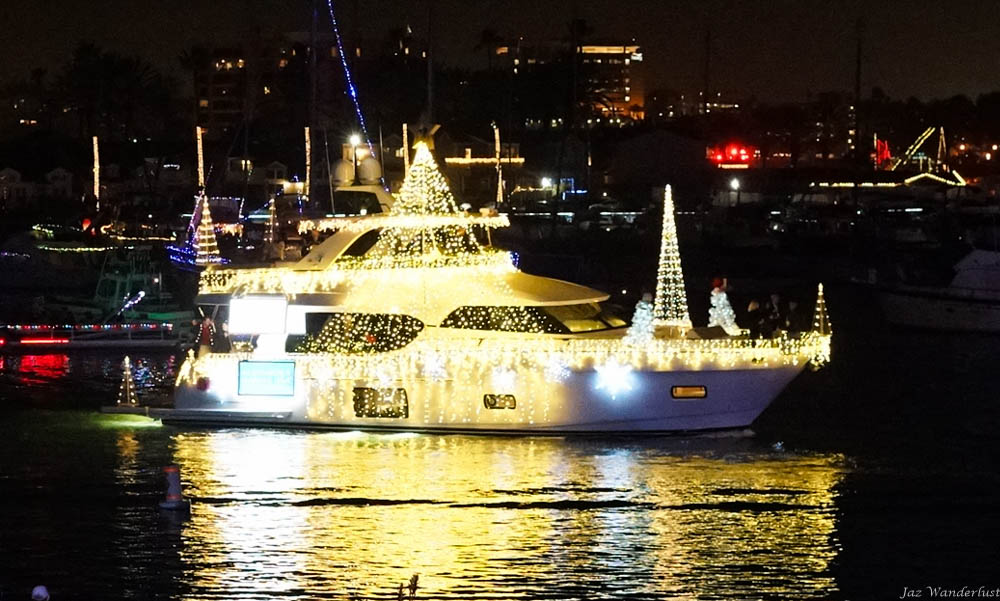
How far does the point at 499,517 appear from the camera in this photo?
78.9 ft

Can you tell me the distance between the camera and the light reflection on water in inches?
818

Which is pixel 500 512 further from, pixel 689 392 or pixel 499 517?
pixel 689 392

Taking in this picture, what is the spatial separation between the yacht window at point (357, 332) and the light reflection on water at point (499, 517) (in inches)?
65.5

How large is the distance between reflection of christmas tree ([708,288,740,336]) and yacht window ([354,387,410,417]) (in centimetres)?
577

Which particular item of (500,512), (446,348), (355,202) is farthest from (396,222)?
(500,512)

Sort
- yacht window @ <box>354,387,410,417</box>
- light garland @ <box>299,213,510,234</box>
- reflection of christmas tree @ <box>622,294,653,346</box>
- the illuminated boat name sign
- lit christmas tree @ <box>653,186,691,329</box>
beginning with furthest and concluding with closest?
light garland @ <box>299,213,510,234</box>, the illuminated boat name sign, yacht window @ <box>354,387,410,417</box>, lit christmas tree @ <box>653,186,691,329</box>, reflection of christmas tree @ <box>622,294,653,346</box>

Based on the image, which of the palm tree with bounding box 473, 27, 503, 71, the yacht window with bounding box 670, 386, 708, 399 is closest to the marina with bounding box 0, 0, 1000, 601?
the yacht window with bounding box 670, 386, 708, 399

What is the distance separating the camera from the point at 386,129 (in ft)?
391

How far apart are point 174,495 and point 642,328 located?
868 cm

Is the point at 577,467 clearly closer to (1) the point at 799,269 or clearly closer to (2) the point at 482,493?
(2) the point at 482,493

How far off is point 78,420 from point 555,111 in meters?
106

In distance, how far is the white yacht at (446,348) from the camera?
28.1m

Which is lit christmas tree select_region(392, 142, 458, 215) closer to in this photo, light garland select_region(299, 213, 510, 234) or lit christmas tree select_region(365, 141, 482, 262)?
lit christmas tree select_region(365, 141, 482, 262)

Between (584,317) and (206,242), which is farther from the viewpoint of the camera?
(206,242)
